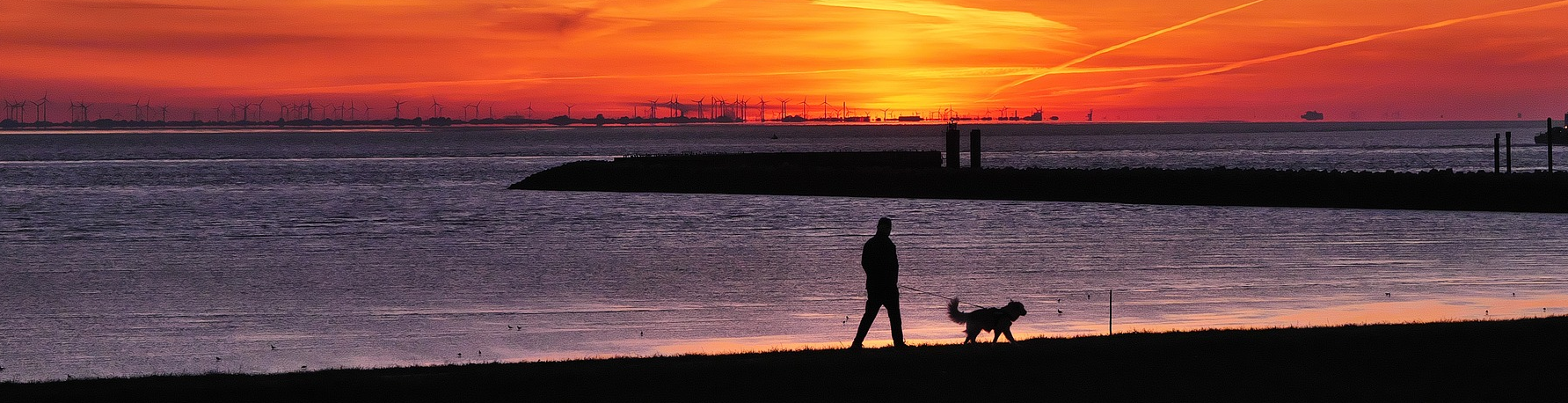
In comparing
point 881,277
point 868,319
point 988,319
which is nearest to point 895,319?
point 868,319

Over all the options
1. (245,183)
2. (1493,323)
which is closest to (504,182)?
(245,183)

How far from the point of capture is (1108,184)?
2088 inches

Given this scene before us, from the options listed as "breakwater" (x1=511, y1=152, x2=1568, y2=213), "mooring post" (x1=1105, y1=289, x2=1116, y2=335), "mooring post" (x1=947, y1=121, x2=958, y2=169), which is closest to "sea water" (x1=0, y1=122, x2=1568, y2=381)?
"mooring post" (x1=1105, y1=289, x2=1116, y2=335)

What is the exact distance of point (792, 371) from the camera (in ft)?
36.7

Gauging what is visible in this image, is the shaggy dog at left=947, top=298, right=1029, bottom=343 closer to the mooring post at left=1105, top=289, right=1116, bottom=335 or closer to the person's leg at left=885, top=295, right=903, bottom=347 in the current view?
the person's leg at left=885, top=295, right=903, bottom=347

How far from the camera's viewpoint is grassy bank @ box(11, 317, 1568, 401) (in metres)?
10.4

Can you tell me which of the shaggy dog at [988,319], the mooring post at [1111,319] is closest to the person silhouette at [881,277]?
the shaggy dog at [988,319]

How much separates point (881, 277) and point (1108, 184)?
1638 inches

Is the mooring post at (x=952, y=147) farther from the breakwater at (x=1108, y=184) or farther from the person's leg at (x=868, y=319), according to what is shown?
the person's leg at (x=868, y=319)

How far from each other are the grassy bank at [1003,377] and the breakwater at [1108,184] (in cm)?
3216

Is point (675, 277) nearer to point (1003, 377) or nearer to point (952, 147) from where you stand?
point (1003, 377)

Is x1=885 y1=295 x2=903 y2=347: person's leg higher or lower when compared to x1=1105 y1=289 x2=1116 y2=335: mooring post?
higher

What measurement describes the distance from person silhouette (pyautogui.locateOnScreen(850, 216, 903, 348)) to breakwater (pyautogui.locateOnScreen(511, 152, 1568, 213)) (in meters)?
32.7

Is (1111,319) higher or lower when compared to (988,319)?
lower
